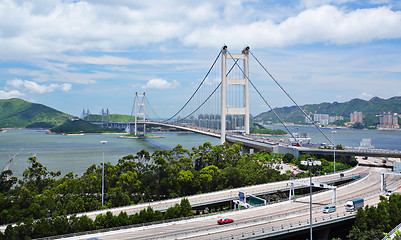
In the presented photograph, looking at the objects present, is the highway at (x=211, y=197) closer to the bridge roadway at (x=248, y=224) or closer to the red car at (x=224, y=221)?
the bridge roadway at (x=248, y=224)

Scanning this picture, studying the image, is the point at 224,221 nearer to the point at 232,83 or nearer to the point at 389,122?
the point at 232,83

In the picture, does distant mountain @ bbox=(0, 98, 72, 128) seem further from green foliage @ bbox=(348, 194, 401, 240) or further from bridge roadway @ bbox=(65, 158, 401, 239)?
green foliage @ bbox=(348, 194, 401, 240)

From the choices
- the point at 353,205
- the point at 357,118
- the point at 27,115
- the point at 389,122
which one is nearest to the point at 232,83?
the point at 353,205

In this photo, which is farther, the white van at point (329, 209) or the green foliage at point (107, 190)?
the white van at point (329, 209)

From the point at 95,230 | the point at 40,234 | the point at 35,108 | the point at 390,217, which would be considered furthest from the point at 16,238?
the point at 35,108

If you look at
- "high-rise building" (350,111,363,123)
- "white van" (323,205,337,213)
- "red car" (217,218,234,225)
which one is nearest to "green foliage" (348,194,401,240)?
"white van" (323,205,337,213)

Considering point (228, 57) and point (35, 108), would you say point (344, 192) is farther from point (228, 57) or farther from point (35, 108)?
point (35, 108)

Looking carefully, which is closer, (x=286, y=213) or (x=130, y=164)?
(x=286, y=213)

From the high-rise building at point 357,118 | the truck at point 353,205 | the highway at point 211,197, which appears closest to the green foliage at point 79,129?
the highway at point 211,197
